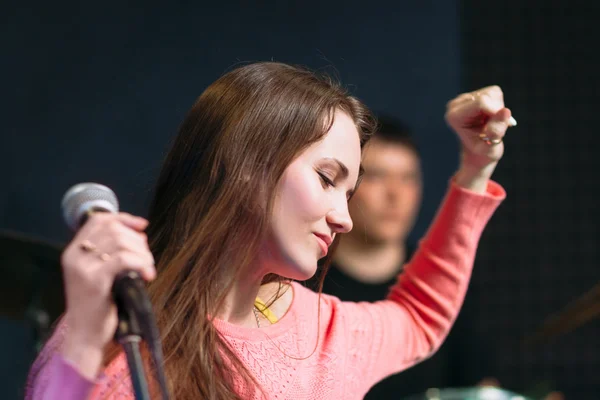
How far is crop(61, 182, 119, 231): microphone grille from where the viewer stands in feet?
2.58

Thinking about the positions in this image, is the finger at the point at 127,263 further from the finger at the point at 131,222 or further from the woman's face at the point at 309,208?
the woman's face at the point at 309,208

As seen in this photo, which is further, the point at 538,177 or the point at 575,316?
the point at 538,177

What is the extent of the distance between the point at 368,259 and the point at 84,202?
1615 mm

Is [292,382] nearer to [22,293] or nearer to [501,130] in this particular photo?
[501,130]

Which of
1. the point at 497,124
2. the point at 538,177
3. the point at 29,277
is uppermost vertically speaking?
the point at 497,124

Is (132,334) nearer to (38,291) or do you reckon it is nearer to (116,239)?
(116,239)

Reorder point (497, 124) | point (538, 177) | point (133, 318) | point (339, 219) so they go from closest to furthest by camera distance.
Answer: point (133, 318) → point (339, 219) → point (497, 124) → point (538, 177)

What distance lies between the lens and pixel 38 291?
1.67 metres

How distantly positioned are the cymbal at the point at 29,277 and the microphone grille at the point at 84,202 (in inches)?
27.9

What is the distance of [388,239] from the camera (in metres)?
2.32

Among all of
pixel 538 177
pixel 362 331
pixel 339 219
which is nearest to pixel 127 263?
pixel 339 219

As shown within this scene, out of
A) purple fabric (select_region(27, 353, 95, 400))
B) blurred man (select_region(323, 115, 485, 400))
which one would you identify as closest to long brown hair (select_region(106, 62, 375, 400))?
purple fabric (select_region(27, 353, 95, 400))

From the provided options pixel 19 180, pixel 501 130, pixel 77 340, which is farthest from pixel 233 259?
pixel 19 180

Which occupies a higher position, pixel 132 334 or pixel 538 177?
pixel 132 334
